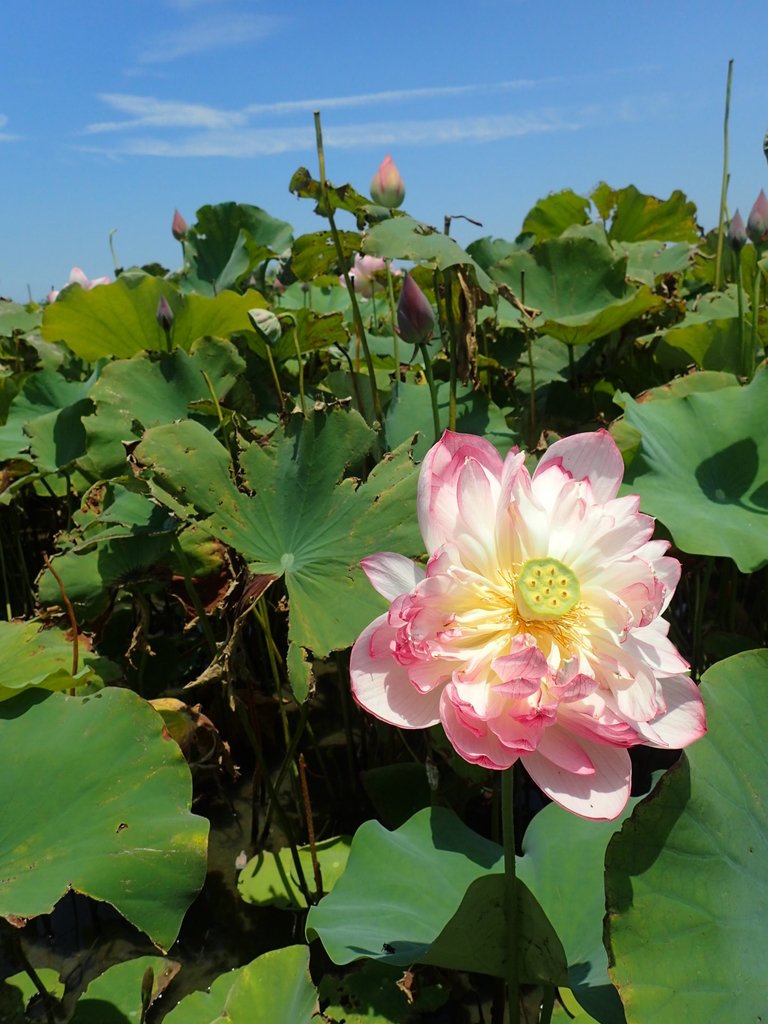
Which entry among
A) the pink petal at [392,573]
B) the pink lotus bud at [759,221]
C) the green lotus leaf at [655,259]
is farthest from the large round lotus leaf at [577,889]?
the green lotus leaf at [655,259]

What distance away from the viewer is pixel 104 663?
1.43 meters

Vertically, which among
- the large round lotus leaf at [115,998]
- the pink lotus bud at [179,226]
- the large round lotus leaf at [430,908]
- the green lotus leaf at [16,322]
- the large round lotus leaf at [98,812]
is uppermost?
the pink lotus bud at [179,226]

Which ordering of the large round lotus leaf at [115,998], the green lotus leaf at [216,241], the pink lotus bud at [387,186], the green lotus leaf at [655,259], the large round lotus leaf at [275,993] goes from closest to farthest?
the large round lotus leaf at [275,993] → the large round lotus leaf at [115,998] → the pink lotus bud at [387,186] → the green lotus leaf at [655,259] → the green lotus leaf at [216,241]

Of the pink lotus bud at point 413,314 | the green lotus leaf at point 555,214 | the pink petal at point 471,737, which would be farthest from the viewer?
the green lotus leaf at point 555,214

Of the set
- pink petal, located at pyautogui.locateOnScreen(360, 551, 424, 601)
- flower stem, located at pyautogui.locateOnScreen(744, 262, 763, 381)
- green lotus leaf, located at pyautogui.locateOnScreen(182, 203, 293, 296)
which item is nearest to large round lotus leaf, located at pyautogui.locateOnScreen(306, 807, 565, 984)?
pink petal, located at pyautogui.locateOnScreen(360, 551, 424, 601)

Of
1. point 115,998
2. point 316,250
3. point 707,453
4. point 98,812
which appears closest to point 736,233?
point 707,453

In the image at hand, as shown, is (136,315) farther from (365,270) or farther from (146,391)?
(365,270)

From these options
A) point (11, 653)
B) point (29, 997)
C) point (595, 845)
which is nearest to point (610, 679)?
point (595, 845)

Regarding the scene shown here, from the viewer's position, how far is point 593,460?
0.65 meters

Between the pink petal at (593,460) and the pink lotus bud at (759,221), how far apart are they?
1502 mm

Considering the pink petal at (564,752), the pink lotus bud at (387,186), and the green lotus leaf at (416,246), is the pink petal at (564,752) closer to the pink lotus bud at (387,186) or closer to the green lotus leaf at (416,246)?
the green lotus leaf at (416,246)

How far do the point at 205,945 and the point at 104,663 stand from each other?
0.52 meters

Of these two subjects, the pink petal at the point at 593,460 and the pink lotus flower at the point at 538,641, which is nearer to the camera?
the pink lotus flower at the point at 538,641

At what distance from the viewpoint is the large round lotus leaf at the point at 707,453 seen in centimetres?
130
